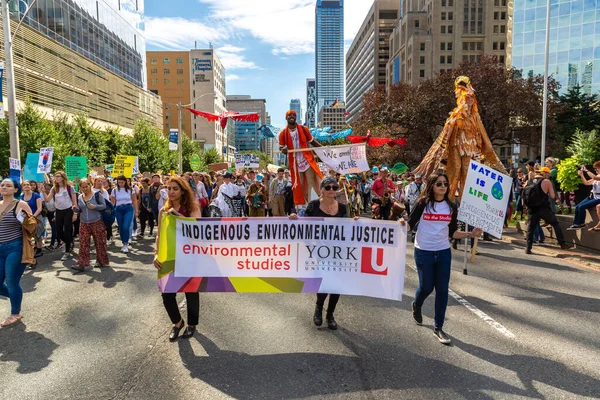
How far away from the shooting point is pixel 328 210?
480 centimetres

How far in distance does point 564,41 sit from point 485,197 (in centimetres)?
6519

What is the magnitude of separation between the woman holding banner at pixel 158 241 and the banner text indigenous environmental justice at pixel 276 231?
0.25 meters

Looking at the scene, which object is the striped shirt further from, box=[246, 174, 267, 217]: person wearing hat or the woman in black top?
box=[246, 174, 267, 217]: person wearing hat

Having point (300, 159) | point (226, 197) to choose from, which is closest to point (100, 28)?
point (226, 197)

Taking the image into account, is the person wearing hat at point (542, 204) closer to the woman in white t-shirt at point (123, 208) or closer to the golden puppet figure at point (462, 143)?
the golden puppet figure at point (462, 143)

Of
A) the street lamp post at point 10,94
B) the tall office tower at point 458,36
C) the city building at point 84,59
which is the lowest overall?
the street lamp post at point 10,94

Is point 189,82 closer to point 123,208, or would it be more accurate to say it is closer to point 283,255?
point 123,208

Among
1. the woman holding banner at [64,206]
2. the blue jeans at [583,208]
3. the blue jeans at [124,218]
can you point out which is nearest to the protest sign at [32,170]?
the woman holding banner at [64,206]

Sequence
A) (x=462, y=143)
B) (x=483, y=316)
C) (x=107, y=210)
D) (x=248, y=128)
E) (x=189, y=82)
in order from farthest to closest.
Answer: (x=248, y=128) < (x=189, y=82) < (x=107, y=210) < (x=462, y=143) < (x=483, y=316)

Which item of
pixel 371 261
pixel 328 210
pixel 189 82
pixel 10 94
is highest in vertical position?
pixel 189 82

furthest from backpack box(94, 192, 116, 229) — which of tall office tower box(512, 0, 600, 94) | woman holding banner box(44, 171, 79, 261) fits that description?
tall office tower box(512, 0, 600, 94)

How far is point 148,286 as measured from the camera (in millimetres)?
7020

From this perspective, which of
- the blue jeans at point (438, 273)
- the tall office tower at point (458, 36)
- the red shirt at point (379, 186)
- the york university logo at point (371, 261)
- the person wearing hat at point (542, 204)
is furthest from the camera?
the tall office tower at point (458, 36)

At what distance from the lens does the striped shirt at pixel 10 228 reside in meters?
5.16
